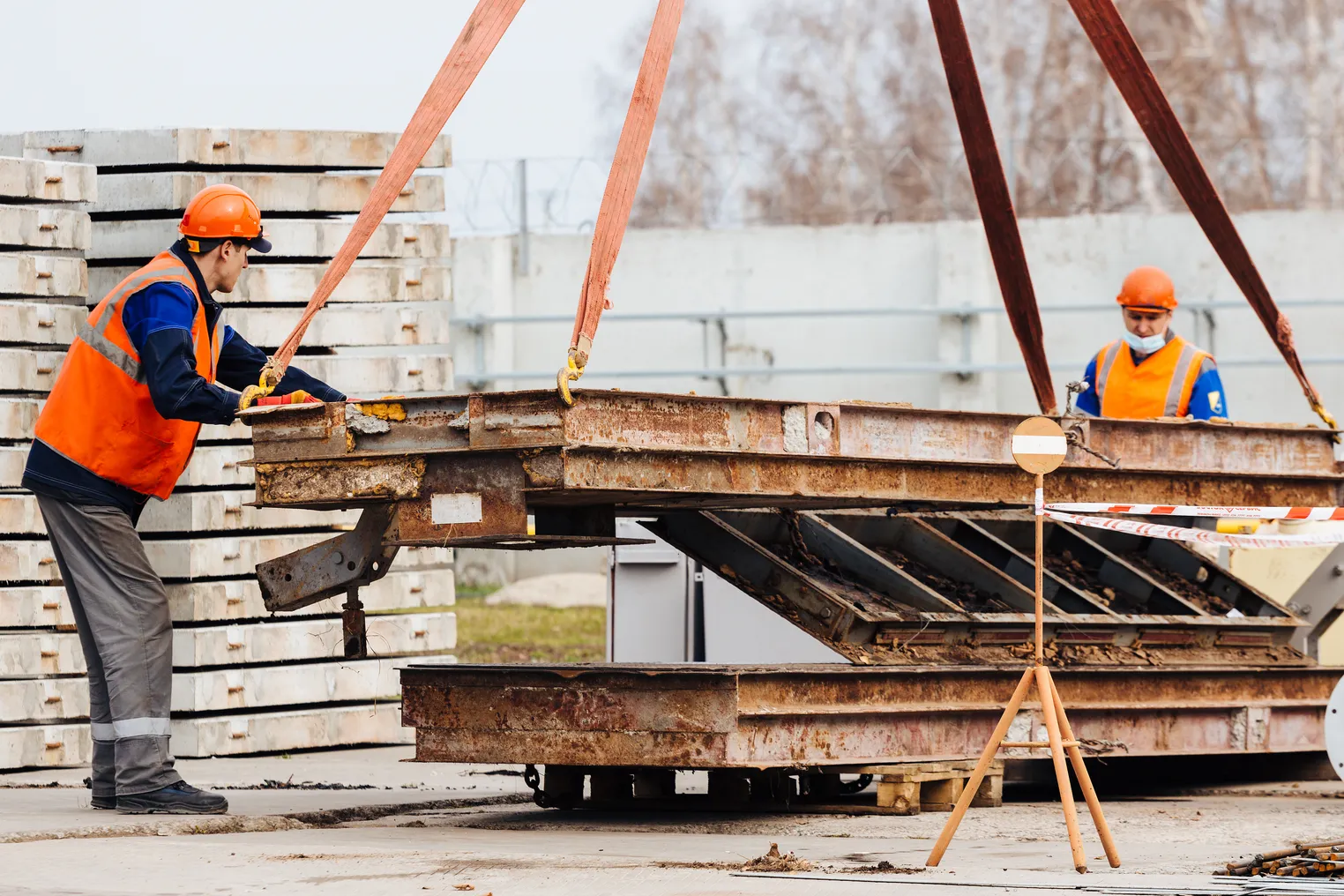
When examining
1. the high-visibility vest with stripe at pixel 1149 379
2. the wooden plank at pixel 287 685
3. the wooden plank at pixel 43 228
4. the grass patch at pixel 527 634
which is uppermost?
the wooden plank at pixel 43 228

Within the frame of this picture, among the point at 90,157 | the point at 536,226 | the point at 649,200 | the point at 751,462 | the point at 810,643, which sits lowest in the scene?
the point at 810,643

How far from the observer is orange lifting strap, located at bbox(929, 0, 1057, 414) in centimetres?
868

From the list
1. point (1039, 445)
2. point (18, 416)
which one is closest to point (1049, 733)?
point (1039, 445)

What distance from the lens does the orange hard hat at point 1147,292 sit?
1016cm

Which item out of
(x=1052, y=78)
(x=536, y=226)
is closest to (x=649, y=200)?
(x=1052, y=78)

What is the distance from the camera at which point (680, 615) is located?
9.45 metres

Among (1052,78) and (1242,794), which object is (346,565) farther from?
(1052,78)

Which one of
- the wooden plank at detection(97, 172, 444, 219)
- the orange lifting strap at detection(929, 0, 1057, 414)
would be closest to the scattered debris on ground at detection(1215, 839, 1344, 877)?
the orange lifting strap at detection(929, 0, 1057, 414)

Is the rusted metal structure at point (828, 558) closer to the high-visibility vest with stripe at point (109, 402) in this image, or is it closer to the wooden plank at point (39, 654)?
the high-visibility vest with stripe at point (109, 402)

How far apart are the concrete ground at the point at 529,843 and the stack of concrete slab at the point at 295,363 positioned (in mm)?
646

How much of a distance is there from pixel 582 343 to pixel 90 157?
14.2ft

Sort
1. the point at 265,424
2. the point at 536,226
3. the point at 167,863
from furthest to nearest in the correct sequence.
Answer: the point at 536,226, the point at 265,424, the point at 167,863

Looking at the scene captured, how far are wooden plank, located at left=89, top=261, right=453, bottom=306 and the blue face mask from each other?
3472mm

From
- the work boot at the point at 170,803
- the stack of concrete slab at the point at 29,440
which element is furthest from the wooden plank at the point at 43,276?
the work boot at the point at 170,803
